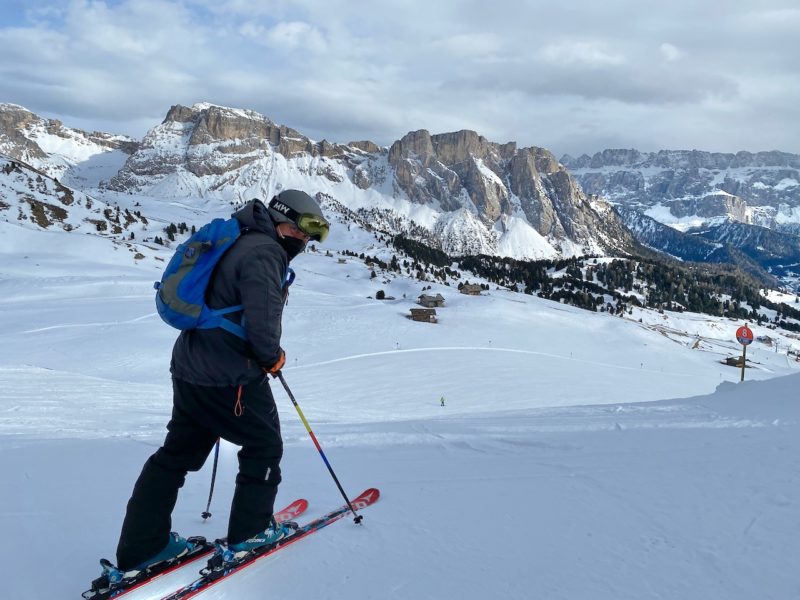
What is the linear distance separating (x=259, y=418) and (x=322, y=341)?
39.0m

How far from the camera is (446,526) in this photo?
15.5ft

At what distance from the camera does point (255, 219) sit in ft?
13.6

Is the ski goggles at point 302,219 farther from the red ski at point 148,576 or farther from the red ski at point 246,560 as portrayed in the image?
the red ski at point 148,576

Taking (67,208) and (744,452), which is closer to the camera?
(744,452)

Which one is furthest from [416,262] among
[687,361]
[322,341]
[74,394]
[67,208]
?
[74,394]

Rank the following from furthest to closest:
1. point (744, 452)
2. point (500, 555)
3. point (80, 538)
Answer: point (744, 452) → point (80, 538) → point (500, 555)

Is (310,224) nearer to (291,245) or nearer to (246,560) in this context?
(291,245)

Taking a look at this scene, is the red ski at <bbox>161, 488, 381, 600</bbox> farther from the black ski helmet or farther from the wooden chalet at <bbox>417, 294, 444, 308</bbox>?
the wooden chalet at <bbox>417, 294, 444, 308</bbox>

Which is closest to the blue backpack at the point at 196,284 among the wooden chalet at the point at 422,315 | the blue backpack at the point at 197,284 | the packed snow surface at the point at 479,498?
the blue backpack at the point at 197,284

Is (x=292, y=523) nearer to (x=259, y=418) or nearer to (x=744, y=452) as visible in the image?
(x=259, y=418)

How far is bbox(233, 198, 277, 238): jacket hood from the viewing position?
163 inches

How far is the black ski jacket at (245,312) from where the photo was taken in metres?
3.91

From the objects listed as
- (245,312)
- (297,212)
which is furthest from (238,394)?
(297,212)

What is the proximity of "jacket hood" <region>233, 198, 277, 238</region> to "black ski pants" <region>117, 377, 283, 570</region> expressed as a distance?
1.17 m
